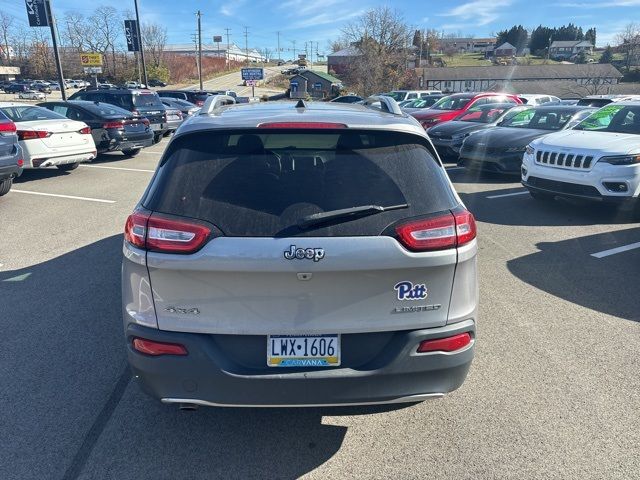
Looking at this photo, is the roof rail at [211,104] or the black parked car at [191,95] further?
the black parked car at [191,95]

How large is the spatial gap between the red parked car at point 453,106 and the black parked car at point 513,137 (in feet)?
12.3

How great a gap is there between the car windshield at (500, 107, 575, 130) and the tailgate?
9798mm

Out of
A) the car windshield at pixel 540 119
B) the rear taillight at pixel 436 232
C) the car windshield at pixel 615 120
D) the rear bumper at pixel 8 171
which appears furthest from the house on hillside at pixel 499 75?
the rear taillight at pixel 436 232

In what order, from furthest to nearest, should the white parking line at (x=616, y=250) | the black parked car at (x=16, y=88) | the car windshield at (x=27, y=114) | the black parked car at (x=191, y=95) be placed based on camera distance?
1. the black parked car at (x=16, y=88)
2. the black parked car at (x=191, y=95)
3. the car windshield at (x=27, y=114)
4. the white parking line at (x=616, y=250)

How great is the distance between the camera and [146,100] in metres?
16.4

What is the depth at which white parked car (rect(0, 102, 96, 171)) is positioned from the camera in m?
9.70

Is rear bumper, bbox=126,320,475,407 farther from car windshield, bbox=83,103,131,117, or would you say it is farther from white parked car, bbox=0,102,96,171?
car windshield, bbox=83,103,131,117

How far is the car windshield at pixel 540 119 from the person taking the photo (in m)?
10.5

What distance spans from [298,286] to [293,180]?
0.53 metres

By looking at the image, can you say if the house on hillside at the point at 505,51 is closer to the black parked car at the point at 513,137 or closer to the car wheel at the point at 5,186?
the black parked car at the point at 513,137

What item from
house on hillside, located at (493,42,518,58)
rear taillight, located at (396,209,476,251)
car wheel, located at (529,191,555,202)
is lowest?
car wheel, located at (529,191,555,202)

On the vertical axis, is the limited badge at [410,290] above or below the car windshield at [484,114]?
above

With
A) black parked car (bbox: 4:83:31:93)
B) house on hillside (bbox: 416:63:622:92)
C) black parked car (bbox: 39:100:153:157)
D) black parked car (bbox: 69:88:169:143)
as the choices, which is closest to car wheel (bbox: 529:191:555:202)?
black parked car (bbox: 39:100:153:157)

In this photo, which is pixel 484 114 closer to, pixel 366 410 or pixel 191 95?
pixel 366 410
